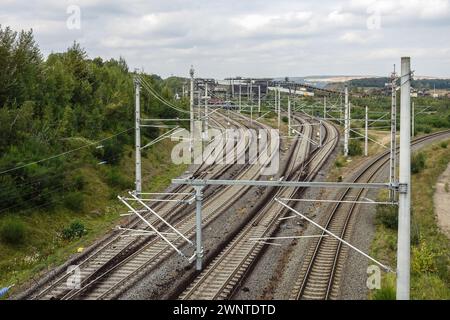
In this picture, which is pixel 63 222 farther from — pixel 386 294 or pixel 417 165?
pixel 417 165

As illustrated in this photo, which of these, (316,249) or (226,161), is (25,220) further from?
(226,161)

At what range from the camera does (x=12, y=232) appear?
17734 mm

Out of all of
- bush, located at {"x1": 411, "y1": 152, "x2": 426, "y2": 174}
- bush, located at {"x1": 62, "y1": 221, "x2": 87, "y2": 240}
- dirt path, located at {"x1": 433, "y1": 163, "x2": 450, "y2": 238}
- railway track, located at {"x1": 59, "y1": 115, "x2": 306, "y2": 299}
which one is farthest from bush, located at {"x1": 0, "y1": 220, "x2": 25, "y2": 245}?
bush, located at {"x1": 411, "y1": 152, "x2": 426, "y2": 174}

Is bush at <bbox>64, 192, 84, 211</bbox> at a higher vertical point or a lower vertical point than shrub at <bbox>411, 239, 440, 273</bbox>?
higher

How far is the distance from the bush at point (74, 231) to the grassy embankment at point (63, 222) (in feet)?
0.41

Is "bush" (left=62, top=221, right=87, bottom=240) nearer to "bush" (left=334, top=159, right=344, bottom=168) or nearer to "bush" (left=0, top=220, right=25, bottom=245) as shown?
"bush" (left=0, top=220, right=25, bottom=245)

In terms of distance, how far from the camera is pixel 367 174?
31.4 meters

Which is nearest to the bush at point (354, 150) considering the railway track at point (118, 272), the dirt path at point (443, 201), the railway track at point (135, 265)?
the dirt path at point (443, 201)

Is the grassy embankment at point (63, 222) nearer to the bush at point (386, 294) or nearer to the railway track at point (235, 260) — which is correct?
the railway track at point (235, 260)

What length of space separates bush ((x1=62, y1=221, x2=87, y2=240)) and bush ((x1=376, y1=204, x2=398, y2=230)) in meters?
11.7

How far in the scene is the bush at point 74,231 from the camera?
1975 cm

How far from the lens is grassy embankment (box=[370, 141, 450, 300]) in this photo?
14108mm

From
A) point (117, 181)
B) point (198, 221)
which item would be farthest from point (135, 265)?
point (117, 181)
